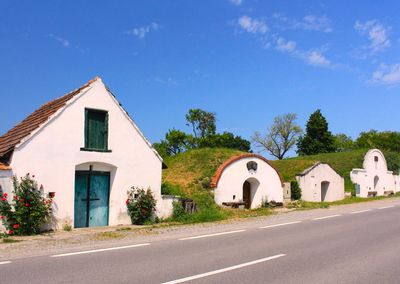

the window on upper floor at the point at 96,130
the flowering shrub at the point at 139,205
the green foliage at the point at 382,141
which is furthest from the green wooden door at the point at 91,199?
the green foliage at the point at 382,141

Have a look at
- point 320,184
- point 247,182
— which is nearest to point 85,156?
point 247,182

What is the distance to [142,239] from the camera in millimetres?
11438

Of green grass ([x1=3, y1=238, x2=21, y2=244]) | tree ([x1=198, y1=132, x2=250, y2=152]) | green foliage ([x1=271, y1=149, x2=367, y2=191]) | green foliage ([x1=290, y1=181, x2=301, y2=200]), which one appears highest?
tree ([x1=198, y1=132, x2=250, y2=152])

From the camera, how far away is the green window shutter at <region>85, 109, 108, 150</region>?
15.0 m

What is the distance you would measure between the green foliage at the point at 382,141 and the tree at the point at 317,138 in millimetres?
19272

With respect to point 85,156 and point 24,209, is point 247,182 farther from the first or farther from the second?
point 24,209

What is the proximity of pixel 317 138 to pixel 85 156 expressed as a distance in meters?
53.3

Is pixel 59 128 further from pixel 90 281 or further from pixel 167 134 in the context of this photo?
pixel 167 134

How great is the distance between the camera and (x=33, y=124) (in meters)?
14.7

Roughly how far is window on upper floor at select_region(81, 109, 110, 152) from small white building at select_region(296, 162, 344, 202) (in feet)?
60.4

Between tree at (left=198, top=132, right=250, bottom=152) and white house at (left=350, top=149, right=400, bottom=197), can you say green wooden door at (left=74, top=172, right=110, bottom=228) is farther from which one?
tree at (left=198, top=132, right=250, bottom=152)

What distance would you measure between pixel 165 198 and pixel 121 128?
3.51m

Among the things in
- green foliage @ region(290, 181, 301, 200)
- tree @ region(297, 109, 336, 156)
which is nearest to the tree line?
tree @ region(297, 109, 336, 156)

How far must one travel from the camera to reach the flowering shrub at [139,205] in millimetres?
15719
